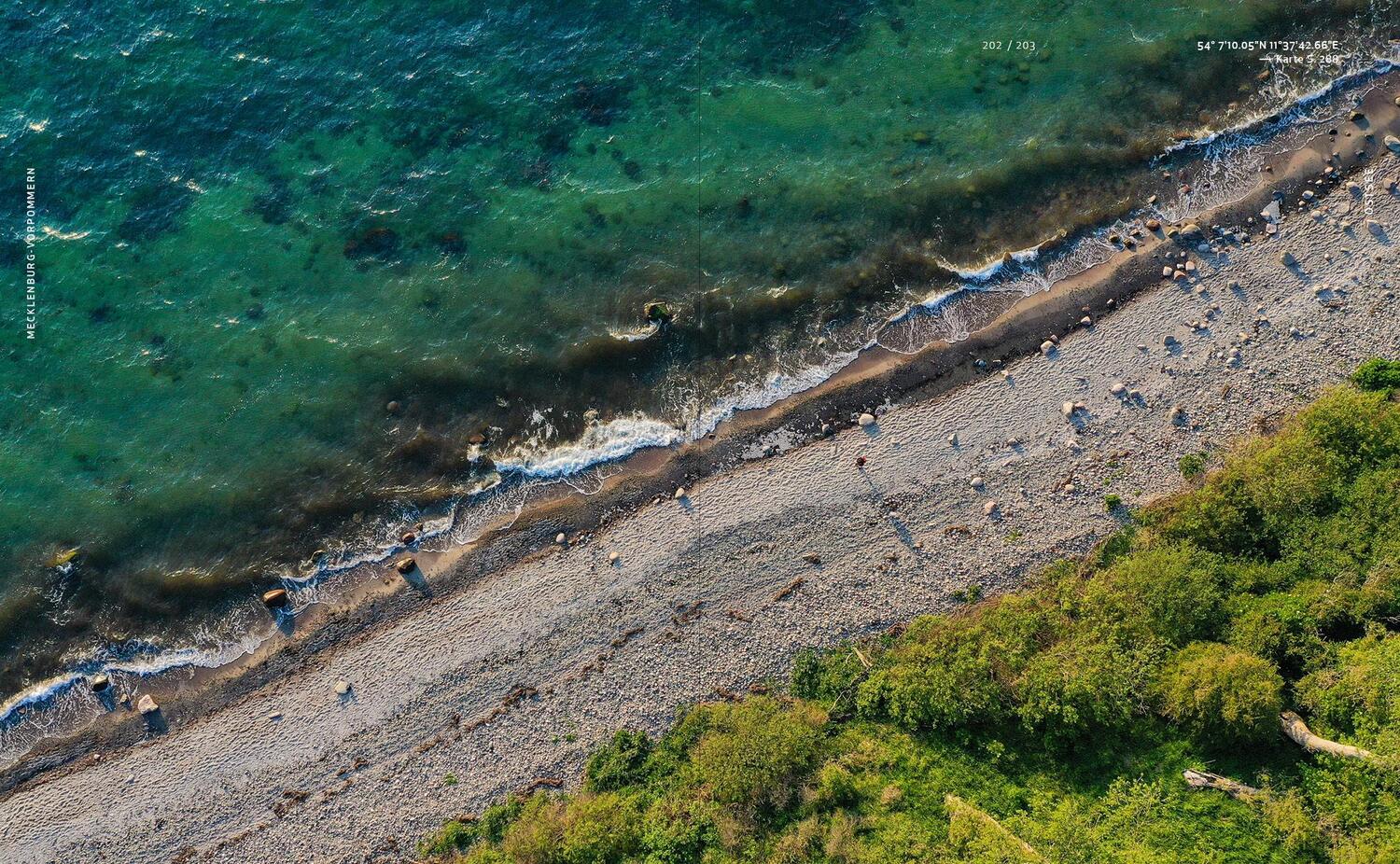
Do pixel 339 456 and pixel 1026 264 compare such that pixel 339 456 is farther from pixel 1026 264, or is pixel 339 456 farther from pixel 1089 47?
pixel 1089 47

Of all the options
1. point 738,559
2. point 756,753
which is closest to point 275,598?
point 738,559

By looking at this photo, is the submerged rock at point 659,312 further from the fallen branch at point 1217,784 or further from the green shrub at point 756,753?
the fallen branch at point 1217,784

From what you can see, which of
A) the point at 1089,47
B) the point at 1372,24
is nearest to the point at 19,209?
the point at 1089,47

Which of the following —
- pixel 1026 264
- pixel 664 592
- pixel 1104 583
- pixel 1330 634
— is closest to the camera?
pixel 1330 634

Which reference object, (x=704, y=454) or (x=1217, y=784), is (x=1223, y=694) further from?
(x=704, y=454)

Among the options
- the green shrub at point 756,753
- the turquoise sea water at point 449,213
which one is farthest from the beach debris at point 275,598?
the green shrub at point 756,753
